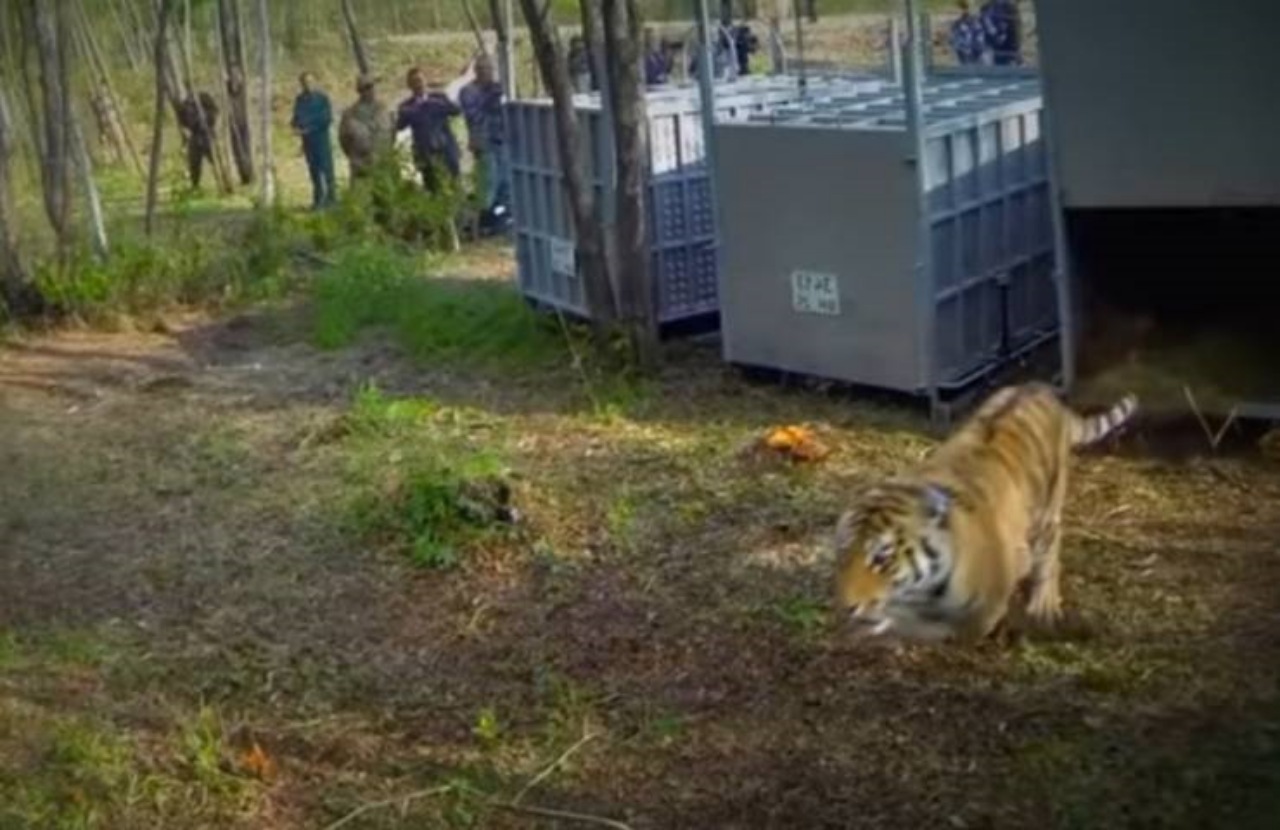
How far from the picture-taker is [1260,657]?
7.52 meters

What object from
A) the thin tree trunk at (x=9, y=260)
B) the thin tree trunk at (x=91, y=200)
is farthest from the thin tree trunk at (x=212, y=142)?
the thin tree trunk at (x=9, y=260)

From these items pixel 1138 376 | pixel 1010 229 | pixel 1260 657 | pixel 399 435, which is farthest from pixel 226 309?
pixel 1260 657

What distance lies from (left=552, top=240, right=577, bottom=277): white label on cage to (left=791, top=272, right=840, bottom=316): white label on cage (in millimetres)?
2413

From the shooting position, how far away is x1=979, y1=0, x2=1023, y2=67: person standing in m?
16.8

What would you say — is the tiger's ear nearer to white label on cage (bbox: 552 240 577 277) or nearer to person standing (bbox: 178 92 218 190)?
white label on cage (bbox: 552 240 577 277)

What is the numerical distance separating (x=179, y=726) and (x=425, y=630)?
1.33 metres

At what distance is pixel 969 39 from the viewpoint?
57.5ft

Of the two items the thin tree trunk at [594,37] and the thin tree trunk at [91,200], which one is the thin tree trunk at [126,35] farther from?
the thin tree trunk at [594,37]

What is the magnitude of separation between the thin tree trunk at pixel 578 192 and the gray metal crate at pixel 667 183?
0.24m

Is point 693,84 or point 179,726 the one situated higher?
point 693,84

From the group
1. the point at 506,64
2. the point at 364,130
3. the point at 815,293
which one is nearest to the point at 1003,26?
the point at 506,64

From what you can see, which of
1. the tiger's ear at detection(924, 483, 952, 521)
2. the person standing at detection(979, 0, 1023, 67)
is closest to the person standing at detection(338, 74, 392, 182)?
the person standing at detection(979, 0, 1023, 67)

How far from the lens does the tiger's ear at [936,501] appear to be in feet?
22.4

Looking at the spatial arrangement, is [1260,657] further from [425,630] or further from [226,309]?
[226,309]
